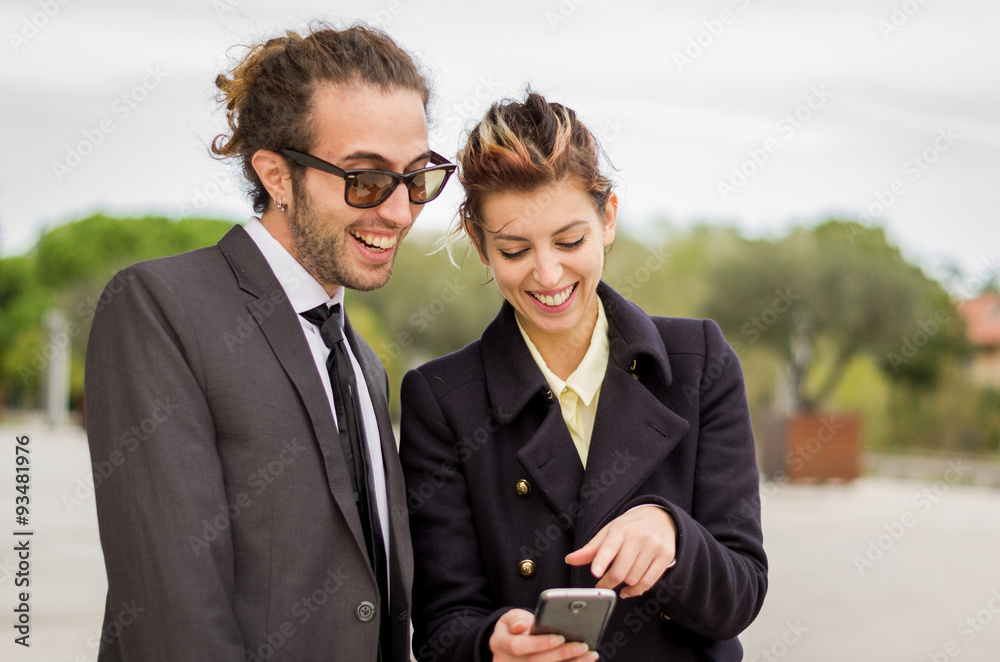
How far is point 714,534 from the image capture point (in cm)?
265

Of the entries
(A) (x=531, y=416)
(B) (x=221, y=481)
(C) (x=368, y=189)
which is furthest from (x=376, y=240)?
(B) (x=221, y=481)

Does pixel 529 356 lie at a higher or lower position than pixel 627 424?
higher

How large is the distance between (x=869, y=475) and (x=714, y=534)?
2036cm

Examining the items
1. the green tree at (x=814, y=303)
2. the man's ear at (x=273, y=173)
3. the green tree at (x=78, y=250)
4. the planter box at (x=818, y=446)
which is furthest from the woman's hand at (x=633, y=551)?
the green tree at (x=78, y=250)

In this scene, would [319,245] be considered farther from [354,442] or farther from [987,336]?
[987,336]

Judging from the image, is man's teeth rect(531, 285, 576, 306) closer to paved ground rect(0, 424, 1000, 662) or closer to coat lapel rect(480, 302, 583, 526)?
coat lapel rect(480, 302, 583, 526)

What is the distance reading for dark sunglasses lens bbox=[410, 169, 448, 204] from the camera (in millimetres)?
2785

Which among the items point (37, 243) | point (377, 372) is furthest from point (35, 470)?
point (37, 243)

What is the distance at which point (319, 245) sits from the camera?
8.79 feet

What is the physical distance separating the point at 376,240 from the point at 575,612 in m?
1.24

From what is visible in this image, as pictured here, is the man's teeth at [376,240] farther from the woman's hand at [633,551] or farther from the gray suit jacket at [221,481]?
the woman's hand at [633,551]

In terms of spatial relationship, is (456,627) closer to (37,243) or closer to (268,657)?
(268,657)

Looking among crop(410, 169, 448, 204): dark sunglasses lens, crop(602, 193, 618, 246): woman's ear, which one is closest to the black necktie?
crop(410, 169, 448, 204): dark sunglasses lens

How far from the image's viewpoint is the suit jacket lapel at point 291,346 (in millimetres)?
2430
